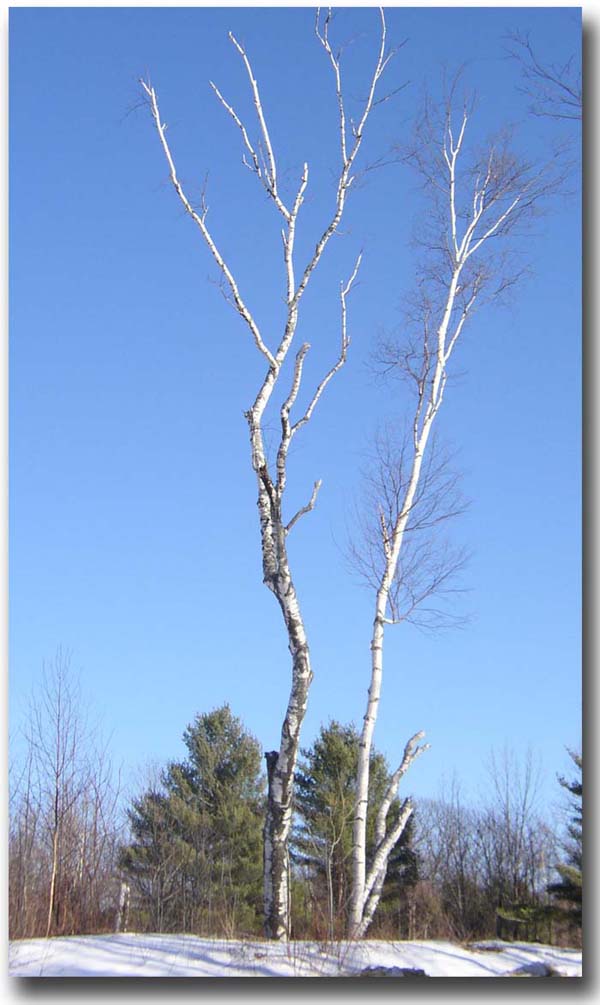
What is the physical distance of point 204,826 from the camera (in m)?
16.0

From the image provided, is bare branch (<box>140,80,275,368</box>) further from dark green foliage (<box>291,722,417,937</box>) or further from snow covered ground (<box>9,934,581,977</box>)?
dark green foliage (<box>291,722,417,937</box>)

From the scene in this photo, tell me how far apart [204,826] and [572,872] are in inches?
335

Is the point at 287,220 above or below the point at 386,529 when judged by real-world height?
above

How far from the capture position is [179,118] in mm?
7418

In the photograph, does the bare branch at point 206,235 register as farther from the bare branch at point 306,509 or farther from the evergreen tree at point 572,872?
the evergreen tree at point 572,872

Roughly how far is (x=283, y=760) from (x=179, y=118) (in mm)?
4857

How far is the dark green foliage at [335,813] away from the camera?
41.8 ft

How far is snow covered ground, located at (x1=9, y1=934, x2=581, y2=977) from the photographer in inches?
194

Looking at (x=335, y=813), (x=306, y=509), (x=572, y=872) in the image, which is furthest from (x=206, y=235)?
(x=335, y=813)

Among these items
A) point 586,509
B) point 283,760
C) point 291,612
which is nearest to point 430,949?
point 283,760

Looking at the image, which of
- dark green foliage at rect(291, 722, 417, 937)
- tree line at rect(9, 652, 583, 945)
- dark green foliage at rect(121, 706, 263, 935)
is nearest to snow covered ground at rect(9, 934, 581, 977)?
tree line at rect(9, 652, 583, 945)

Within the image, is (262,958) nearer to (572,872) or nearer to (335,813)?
(572,872)

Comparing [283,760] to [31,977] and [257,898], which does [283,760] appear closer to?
[31,977]

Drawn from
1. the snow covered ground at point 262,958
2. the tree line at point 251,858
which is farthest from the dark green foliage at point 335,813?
the snow covered ground at point 262,958
